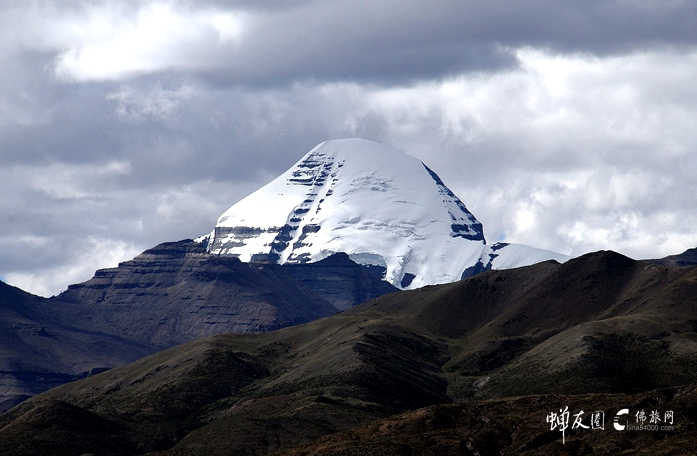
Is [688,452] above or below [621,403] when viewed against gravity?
below

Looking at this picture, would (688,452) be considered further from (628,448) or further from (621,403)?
(621,403)

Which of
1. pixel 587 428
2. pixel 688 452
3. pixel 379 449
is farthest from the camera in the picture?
pixel 379 449

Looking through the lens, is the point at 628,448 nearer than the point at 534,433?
Yes

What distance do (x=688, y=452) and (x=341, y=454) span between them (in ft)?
178

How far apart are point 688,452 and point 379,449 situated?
5167 cm

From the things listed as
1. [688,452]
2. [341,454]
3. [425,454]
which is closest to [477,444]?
[425,454]

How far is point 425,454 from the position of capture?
19575cm

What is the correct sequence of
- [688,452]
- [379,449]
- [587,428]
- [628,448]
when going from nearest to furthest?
[688,452]
[628,448]
[587,428]
[379,449]

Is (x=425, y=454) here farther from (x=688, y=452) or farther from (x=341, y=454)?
(x=688, y=452)

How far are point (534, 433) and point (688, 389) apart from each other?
74.8 ft

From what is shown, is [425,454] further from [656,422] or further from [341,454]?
[656,422]

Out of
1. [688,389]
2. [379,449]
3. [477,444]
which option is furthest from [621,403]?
[379,449]

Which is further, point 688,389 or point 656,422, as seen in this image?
point 688,389

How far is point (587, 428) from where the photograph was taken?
185 meters
